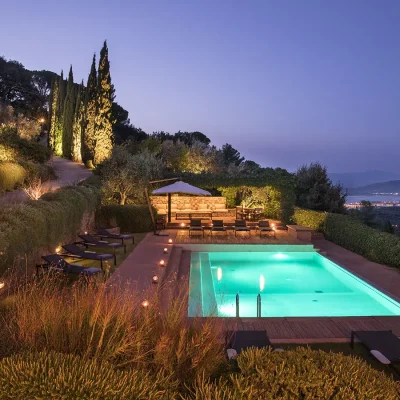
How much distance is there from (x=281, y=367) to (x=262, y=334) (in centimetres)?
267

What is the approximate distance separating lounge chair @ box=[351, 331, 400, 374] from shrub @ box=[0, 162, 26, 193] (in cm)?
1582

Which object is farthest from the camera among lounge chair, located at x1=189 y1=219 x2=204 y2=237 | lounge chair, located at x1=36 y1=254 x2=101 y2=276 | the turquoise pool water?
lounge chair, located at x1=189 y1=219 x2=204 y2=237

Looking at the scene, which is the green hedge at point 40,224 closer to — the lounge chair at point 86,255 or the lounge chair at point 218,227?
the lounge chair at point 86,255

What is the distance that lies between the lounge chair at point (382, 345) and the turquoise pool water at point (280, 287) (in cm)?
254

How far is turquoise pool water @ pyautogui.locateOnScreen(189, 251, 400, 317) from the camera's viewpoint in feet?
28.2

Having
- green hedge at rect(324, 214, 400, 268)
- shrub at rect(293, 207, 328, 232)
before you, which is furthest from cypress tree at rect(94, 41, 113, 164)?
green hedge at rect(324, 214, 400, 268)

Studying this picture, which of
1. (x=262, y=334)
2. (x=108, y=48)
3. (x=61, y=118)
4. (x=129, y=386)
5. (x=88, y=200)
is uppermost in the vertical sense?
(x=108, y=48)

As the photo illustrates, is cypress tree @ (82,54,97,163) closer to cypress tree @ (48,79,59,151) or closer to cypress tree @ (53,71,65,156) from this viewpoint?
cypress tree @ (53,71,65,156)

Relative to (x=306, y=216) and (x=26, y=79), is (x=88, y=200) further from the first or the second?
(x=26, y=79)

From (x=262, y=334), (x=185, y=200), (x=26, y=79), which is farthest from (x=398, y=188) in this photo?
(x=262, y=334)

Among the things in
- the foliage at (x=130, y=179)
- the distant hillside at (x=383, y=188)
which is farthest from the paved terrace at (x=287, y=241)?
the distant hillside at (x=383, y=188)

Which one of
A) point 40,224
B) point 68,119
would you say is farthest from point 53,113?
point 40,224

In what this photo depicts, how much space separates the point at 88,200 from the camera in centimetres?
1432

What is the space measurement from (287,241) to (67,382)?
41.0 ft
